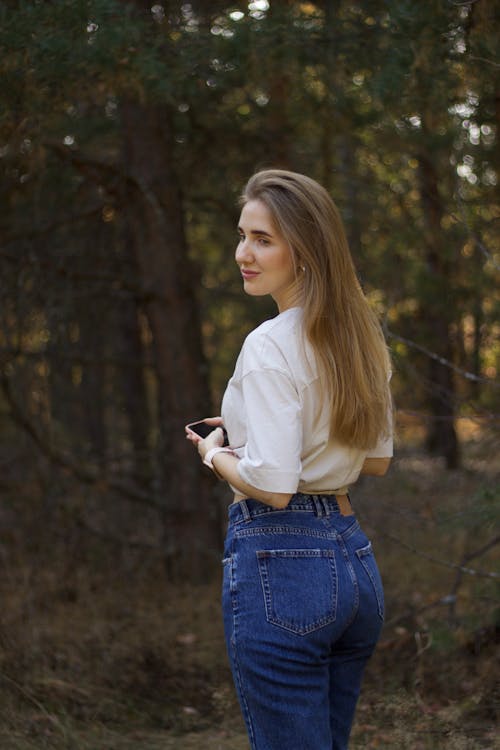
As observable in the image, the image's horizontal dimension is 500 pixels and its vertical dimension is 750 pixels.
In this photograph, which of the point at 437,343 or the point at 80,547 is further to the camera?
the point at 437,343

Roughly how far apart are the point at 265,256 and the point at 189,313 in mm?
4207

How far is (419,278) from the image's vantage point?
8.14 m

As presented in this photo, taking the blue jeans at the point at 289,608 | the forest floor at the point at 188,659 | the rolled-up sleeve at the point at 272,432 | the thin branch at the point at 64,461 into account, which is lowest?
the forest floor at the point at 188,659

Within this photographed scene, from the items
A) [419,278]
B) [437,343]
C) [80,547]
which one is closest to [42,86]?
[80,547]

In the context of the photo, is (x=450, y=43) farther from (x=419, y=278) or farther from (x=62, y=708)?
(x=419, y=278)

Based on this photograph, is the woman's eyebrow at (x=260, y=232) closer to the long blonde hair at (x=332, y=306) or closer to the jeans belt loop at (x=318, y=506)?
the long blonde hair at (x=332, y=306)

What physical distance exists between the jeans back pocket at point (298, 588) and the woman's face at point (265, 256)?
65cm

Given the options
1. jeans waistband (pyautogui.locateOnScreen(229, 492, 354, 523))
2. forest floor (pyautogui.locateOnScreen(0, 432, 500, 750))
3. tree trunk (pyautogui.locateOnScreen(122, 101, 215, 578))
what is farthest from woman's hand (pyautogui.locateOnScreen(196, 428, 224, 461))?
tree trunk (pyautogui.locateOnScreen(122, 101, 215, 578))

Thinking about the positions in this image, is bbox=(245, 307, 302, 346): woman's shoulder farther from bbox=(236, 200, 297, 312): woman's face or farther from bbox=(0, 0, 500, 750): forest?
bbox=(0, 0, 500, 750): forest

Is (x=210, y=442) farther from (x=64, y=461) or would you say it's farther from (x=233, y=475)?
(x=64, y=461)

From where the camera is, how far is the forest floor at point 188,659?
3977 millimetres

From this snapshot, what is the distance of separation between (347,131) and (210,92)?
3.52 ft

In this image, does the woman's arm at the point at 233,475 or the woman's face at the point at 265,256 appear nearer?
the woman's arm at the point at 233,475

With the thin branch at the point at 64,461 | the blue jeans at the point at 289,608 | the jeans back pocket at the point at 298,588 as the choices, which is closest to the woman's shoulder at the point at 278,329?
the blue jeans at the point at 289,608
